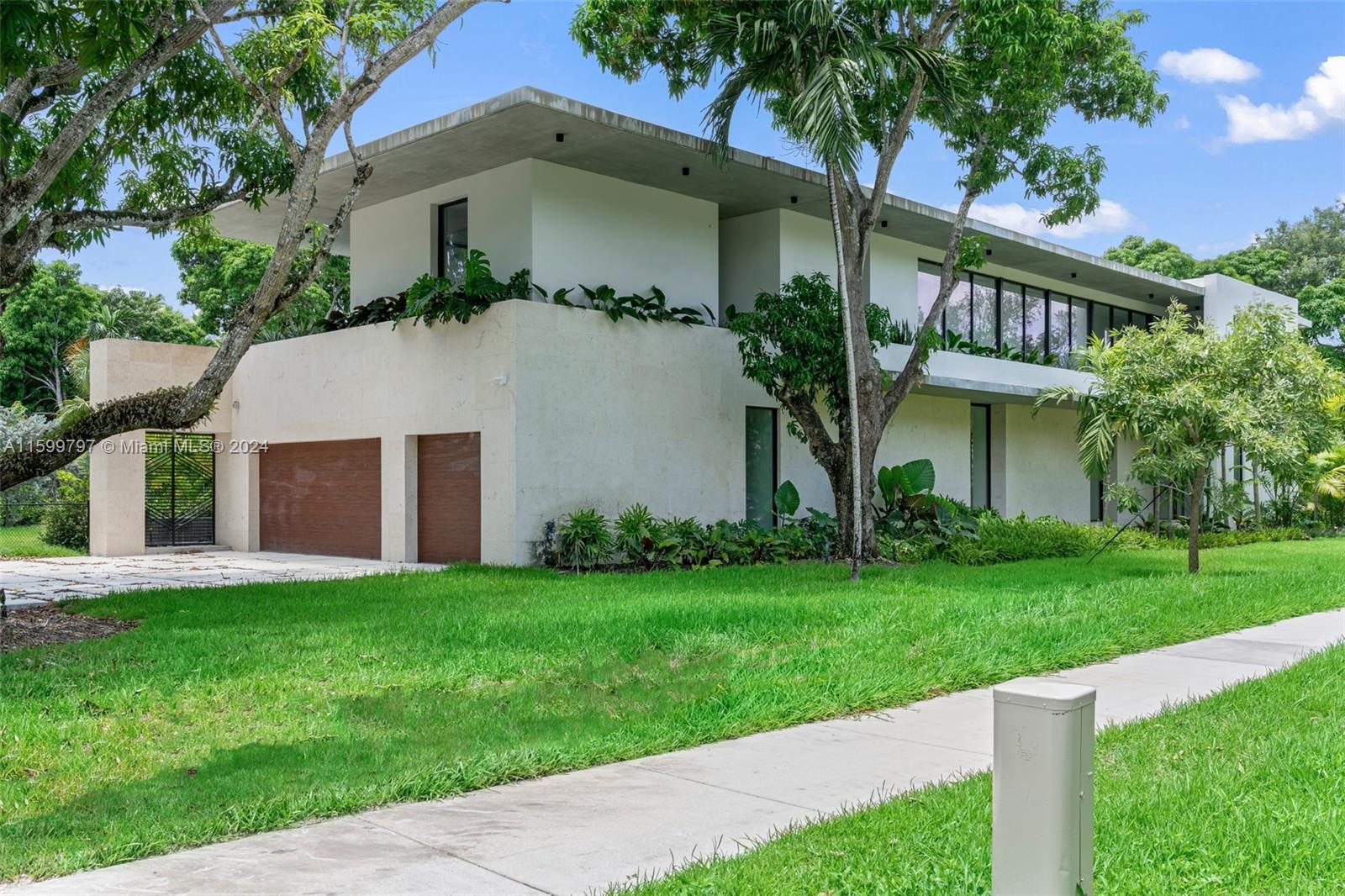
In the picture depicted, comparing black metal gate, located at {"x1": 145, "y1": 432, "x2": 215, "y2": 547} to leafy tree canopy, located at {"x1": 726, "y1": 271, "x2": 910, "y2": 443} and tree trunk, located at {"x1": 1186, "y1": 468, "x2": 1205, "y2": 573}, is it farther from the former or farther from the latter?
tree trunk, located at {"x1": 1186, "y1": 468, "x2": 1205, "y2": 573}

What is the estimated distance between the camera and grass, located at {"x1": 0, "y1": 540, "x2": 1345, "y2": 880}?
5.36m

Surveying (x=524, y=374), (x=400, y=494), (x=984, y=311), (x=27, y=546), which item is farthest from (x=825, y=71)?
(x=27, y=546)

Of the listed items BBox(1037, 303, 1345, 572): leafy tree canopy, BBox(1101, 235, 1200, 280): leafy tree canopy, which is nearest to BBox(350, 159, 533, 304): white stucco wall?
BBox(1037, 303, 1345, 572): leafy tree canopy

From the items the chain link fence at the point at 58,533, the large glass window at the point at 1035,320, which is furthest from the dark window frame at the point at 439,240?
the large glass window at the point at 1035,320

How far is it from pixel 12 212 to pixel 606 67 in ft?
29.2

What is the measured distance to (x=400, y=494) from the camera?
18.1m

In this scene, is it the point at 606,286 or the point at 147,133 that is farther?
the point at 606,286

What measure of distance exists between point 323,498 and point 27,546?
8784mm

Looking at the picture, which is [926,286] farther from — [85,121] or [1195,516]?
[85,121]

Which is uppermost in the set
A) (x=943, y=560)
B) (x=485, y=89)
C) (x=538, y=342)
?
(x=485, y=89)

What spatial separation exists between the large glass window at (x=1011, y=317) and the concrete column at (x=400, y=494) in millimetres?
15233

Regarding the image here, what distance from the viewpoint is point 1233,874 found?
4.23m

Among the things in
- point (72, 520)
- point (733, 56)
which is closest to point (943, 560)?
point (733, 56)

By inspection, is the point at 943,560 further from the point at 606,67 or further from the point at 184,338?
the point at 184,338
